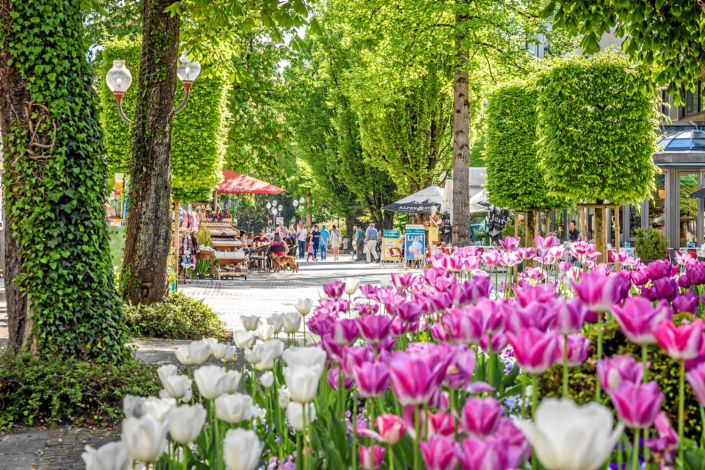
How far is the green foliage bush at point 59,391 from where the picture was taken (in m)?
4.60

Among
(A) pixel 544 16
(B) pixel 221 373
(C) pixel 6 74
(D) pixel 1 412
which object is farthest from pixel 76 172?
(A) pixel 544 16

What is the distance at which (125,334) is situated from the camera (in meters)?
5.91

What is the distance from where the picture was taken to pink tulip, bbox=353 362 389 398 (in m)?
1.67

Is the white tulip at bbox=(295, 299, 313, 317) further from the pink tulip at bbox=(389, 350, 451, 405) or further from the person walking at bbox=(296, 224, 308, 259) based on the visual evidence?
the person walking at bbox=(296, 224, 308, 259)

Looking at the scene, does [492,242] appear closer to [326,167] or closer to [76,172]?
[326,167]

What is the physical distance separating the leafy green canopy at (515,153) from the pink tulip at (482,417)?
59.8ft

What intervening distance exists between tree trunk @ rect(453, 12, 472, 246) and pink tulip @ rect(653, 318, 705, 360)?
15.3 metres

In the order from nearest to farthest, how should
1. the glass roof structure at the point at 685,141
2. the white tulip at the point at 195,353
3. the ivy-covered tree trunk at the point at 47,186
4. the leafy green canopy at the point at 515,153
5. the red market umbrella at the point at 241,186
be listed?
1. the white tulip at the point at 195,353
2. the ivy-covered tree trunk at the point at 47,186
3. the leafy green canopy at the point at 515,153
4. the red market umbrella at the point at 241,186
5. the glass roof structure at the point at 685,141

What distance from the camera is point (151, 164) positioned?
8812 millimetres

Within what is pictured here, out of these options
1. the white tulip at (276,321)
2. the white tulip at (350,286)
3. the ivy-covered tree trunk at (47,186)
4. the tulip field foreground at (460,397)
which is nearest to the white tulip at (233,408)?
the tulip field foreground at (460,397)

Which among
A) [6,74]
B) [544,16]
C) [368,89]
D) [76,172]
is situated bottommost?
[76,172]

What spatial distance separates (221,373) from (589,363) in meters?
1.17

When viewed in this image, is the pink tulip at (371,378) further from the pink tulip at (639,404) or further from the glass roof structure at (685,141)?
the glass roof structure at (685,141)

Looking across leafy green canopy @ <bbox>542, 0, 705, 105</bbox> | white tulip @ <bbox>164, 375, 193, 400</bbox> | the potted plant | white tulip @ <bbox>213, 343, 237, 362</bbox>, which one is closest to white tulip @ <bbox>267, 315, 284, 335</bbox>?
white tulip @ <bbox>213, 343, 237, 362</bbox>
